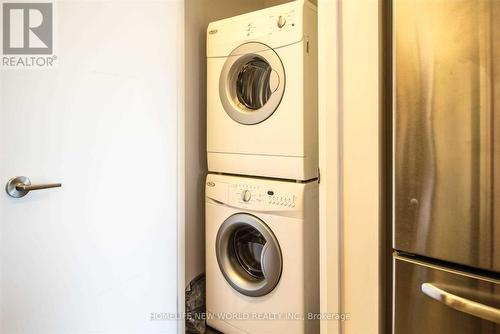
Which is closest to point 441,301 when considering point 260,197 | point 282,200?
point 282,200

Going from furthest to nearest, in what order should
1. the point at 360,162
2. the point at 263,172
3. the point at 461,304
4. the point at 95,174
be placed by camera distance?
the point at 263,172, the point at 95,174, the point at 360,162, the point at 461,304

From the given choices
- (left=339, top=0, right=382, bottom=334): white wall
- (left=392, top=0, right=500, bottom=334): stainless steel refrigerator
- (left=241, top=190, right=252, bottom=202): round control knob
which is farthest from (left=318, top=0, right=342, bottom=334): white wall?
(left=241, top=190, right=252, bottom=202): round control knob

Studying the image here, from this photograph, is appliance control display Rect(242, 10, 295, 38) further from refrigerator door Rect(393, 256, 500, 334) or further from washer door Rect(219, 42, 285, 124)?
refrigerator door Rect(393, 256, 500, 334)

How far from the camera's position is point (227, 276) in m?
1.64

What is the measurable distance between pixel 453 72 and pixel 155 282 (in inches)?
50.6

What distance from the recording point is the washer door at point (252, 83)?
1479 mm

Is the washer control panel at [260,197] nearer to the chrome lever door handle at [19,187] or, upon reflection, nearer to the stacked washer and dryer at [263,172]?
the stacked washer and dryer at [263,172]

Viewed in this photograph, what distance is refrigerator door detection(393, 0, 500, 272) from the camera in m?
0.73

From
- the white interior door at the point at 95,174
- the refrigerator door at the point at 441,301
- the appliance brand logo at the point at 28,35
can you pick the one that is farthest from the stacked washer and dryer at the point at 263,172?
the appliance brand logo at the point at 28,35

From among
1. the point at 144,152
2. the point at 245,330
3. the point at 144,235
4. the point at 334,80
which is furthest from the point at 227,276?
the point at 334,80

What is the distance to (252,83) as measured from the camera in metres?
1.69

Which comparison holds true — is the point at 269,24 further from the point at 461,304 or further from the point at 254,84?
the point at 461,304

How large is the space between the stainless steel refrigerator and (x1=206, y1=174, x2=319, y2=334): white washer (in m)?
0.54

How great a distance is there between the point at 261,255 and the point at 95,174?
0.82 m
